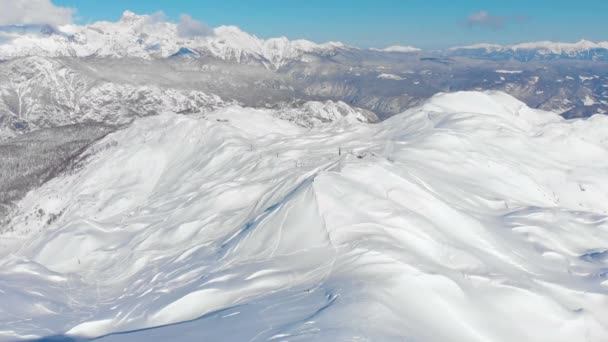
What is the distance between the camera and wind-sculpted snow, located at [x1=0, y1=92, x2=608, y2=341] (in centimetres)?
2139

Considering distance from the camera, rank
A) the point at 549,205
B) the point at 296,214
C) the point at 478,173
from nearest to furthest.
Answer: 1. the point at 296,214
2. the point at 549,205
3. the point at 478,173

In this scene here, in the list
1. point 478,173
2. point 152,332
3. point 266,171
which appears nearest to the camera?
point 152,332

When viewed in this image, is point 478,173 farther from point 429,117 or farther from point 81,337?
point 81,337

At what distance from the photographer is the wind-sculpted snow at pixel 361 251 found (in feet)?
70.2

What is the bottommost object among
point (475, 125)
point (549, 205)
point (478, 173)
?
point (549, 205)

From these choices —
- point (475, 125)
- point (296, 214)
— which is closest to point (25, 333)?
point (296, 214)

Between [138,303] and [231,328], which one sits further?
[138,303]

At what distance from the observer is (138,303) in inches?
1201

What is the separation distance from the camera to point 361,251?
27172 millimetres

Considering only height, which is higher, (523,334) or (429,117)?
(429,117)

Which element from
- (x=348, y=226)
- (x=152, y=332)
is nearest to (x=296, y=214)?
(x=348, y=226)

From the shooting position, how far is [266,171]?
218ft

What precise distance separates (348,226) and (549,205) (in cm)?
2922

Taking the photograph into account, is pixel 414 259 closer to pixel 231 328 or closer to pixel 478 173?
pixel 231 328
